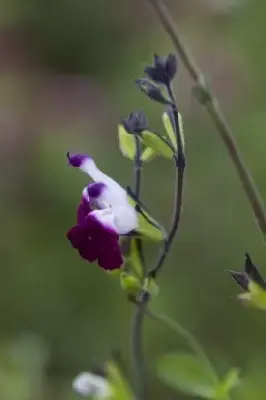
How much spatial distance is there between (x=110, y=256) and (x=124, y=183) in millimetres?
688

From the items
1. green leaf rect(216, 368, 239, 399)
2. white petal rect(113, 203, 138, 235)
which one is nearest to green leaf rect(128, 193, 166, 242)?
white petal rect(113, 203, 138, 235)

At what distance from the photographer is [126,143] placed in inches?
17.5

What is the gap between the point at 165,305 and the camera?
3.39 feet

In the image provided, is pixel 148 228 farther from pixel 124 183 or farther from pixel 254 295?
pixel 124 183

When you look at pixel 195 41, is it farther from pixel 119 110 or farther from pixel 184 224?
pixel 184 224

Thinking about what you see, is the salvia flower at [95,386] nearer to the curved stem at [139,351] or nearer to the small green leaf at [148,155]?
the curved stem at [139,351]

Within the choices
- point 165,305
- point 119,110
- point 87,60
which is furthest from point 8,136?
point 165,305

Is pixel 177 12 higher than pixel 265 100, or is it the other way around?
pixel 177 12

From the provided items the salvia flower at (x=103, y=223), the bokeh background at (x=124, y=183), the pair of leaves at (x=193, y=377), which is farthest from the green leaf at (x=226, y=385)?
the bokeh background at (x=124, y=183)

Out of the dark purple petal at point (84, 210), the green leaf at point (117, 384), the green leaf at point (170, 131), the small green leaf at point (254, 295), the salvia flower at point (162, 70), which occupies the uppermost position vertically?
the salvia flower at point (162, 70)

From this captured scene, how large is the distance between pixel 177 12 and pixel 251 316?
68 centimetres

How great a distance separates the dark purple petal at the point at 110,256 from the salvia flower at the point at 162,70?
3.5 inches

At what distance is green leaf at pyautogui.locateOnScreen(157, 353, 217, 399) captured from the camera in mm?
493

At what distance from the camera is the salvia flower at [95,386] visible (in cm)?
51
